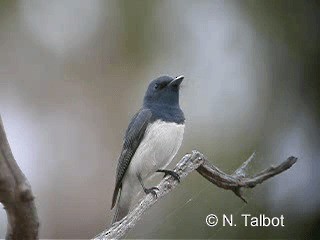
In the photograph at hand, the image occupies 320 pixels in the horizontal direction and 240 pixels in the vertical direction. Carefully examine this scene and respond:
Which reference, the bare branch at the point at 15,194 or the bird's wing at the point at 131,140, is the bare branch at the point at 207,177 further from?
the bare branch at the point at 15,194

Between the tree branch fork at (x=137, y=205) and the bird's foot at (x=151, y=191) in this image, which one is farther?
the bird's foot at (x=151, y=191)

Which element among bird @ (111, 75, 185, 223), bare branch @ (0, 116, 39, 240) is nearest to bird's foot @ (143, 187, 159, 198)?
bird @ (111, 75, 185, 223)

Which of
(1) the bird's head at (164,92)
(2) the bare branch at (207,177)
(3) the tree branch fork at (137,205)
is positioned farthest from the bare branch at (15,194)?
(1) the bird's head at (164,92)

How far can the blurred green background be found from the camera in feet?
4.04

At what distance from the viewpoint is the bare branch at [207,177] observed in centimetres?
→ 120

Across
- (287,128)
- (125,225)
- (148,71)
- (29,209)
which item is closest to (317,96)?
(287,128)

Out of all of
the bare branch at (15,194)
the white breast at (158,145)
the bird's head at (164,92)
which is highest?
the bird's head at (164,92)

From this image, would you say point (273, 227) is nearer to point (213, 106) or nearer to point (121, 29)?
point (213, 106)

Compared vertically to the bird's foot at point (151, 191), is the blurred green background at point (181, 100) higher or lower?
higher

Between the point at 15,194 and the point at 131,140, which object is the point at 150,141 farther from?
the point at 15,194

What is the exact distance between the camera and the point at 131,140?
4.00 ft

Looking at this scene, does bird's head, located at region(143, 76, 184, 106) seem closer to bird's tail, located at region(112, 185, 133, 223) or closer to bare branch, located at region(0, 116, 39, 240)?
bird's tail, located at region(112, 185, 133, 223)

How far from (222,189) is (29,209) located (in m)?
0.54

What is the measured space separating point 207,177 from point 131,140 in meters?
0.17
